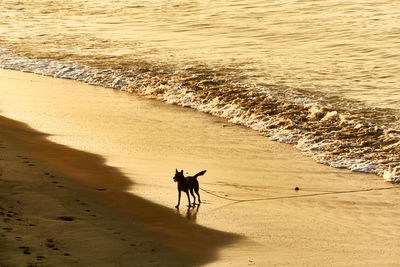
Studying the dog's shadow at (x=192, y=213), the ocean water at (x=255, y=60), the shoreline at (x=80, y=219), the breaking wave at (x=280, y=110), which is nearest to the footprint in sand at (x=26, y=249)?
the shoreline at (x=80, y=219)

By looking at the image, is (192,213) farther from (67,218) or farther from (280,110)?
(280,110)

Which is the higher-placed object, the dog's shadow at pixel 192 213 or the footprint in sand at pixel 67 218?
the footprint in sand at pixel 67 218

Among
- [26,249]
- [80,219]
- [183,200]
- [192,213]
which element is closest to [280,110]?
[183,200]

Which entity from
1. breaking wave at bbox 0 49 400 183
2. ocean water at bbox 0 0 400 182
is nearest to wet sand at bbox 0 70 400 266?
breaking wave at bbox 0 49 400 183

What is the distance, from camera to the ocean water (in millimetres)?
14234

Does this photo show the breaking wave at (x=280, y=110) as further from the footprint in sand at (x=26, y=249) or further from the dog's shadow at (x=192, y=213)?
the footprint in sand at (x=26, y=249)

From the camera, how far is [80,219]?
8531 mm

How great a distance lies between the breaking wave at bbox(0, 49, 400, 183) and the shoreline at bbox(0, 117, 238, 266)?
400cm

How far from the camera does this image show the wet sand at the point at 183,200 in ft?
25.6

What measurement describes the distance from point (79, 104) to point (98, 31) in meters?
12.4

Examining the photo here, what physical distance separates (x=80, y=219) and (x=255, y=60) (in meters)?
13.5

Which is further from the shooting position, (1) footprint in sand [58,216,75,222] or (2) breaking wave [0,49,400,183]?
(2) breaking wave [0,49,400,183]

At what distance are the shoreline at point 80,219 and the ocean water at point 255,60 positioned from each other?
404 cm

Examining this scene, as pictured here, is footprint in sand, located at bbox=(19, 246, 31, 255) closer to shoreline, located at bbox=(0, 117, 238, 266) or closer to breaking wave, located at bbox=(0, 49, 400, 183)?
shoreline, located at bbox=(0, 117, 238, 266)
